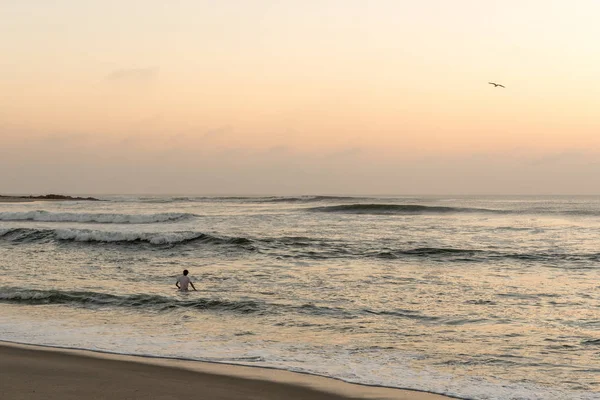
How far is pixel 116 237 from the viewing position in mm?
26875

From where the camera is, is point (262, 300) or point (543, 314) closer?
point (543, 314)

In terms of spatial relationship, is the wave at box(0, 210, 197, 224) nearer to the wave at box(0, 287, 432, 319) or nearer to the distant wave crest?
the distant wave crest

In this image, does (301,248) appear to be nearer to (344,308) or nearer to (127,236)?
(127,236)

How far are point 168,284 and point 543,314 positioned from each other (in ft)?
29.1

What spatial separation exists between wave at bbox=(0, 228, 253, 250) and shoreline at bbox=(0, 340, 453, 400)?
1582 centimetres

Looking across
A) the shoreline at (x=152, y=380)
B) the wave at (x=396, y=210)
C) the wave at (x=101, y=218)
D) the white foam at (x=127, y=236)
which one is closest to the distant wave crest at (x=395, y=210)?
the wave at (x=396, y=210)

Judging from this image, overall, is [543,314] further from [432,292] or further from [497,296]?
[432,292]

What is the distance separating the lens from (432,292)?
538 inches

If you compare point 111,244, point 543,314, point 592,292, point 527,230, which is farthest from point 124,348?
point 527,230

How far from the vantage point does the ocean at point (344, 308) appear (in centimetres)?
798

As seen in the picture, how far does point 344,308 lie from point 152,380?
5501 millimetres

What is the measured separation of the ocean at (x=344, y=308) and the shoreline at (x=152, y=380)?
0.37 meters

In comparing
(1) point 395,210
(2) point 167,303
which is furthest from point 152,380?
(1) point 395,210

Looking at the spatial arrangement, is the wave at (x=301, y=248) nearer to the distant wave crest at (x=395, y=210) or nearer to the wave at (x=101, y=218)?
the wave at (x=101, y=218)
